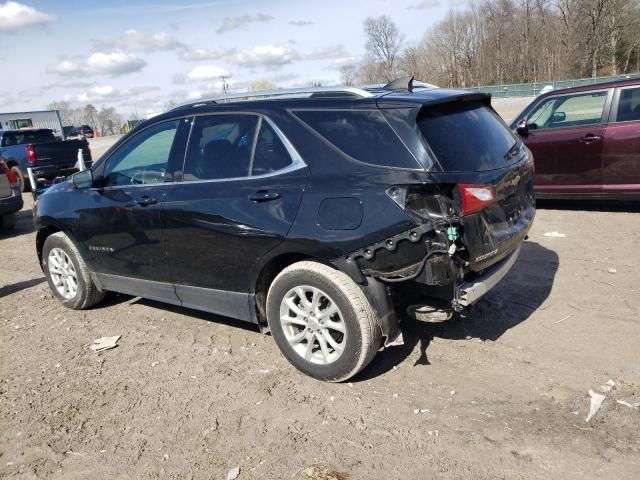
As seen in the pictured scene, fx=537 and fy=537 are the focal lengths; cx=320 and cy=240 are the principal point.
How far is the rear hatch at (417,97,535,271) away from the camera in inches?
126

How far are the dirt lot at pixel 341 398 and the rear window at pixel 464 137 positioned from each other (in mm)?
1414

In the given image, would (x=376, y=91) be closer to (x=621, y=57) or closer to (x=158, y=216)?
(x=158, y=216)

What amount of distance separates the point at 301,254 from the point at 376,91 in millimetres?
1232

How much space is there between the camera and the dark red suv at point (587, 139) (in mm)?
7066

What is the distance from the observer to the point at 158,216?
13.9 feet

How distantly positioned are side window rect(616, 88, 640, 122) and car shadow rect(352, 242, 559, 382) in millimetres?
2987

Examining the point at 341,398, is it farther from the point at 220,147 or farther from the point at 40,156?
the point at 40,156

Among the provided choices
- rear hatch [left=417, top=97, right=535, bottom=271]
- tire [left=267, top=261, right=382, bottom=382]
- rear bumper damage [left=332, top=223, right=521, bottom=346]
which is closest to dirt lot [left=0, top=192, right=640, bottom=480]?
tire [left=267, top=261, right=382, bottom=382]

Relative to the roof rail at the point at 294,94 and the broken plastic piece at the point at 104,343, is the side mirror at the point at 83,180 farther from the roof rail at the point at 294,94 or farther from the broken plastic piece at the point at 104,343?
the broken plastic piece at the point at 104,343

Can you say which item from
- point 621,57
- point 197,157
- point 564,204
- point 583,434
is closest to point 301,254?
point 197,157

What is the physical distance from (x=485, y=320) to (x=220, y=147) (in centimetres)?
254

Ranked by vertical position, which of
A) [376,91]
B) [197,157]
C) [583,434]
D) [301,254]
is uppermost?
[376,91]

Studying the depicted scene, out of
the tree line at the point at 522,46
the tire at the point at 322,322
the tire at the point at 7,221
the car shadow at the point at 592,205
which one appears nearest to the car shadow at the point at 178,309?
the tire at the point at 322,322

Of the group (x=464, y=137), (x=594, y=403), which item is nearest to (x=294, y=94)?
(x=464, y=137)
